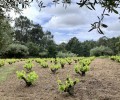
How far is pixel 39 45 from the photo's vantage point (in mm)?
66625

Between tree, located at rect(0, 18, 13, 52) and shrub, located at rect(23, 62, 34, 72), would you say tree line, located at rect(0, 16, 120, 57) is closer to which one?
tree, located at rect(0, 18, 13, 52)

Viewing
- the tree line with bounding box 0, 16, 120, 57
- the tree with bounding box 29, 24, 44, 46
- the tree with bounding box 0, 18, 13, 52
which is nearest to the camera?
the tree with bounding box 0, 18, 13, 52

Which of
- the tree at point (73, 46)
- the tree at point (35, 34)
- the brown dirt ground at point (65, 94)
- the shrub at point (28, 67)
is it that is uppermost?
the tree at point (35, 34)

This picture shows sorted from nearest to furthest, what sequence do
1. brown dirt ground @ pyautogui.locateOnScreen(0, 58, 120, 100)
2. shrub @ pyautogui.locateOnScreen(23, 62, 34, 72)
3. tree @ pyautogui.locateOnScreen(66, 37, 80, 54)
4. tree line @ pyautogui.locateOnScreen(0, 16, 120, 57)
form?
brown dirt ground @ pyautogui.locateOnScreen(0, 58, 120, 100) → shrub @ pyautogui.locateOnScreen(23, 62, 34, 72) → tree line @ pyautogui.locateOnScreen(0, 16, 120, 57) → tree @ pyautogui.locateOnScreen(66, 37, 80, 54)

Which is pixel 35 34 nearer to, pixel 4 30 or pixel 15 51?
pixel 15 51

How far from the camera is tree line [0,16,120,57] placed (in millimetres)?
25397

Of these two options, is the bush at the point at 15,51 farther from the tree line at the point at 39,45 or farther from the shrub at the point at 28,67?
the shrub at the point at 28,67

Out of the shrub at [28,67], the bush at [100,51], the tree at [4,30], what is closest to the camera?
the tree at [4,30]

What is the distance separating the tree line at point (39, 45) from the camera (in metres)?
25.4

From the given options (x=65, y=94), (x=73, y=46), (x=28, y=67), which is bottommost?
(x=65, y=94)

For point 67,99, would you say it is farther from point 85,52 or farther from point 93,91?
point 85,52

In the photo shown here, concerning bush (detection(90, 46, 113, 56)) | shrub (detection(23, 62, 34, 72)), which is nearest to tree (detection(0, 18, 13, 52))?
shrub (detection(23, 62, 34, 72))

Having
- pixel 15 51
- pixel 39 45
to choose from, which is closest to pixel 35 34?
pixel 39 45

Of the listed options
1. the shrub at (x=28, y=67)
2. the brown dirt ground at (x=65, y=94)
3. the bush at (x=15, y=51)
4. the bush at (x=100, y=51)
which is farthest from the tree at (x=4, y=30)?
the bush at (x=100, y=51)
